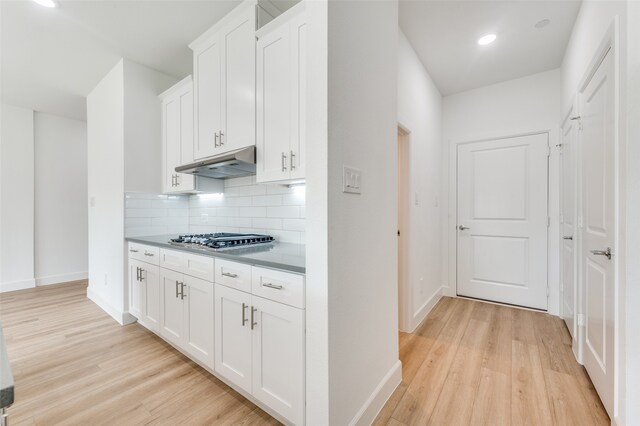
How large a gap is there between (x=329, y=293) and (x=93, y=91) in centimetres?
414

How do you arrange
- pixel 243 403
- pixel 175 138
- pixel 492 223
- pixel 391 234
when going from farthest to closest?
pixel 492 223
pixel 175 138
pixel 391 234
pixel 243 403

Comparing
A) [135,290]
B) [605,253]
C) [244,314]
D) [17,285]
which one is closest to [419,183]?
[605,253]

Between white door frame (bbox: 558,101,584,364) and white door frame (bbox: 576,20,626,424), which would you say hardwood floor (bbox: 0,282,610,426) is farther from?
white door frame (bbox: 576,20,626,424)

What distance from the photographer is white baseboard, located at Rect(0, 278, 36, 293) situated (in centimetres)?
387

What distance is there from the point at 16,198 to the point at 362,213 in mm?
5339

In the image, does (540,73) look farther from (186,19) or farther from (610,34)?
(186,19)

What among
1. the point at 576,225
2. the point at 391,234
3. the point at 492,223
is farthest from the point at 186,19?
the point at 492,223

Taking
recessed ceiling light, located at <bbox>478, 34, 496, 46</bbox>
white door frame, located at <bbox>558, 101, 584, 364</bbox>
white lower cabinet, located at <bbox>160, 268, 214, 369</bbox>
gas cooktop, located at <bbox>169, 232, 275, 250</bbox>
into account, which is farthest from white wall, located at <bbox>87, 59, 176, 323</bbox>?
white door frame, located at <bbox>558, 101, 584, 364</bbox>

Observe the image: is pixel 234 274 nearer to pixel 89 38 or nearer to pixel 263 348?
pixel 263 348

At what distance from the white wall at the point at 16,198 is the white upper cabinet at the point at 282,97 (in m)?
4.44

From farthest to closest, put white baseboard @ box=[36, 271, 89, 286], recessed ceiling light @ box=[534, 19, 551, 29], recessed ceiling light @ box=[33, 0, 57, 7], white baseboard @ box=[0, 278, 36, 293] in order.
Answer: white baseboard @ box=[36, 271, 89, 286] → white baseboard @ box=[0, 278, 36, 293] → recessed ceiling light @ box=[534, 19, 551, 29] → recessed ceiling light @ box=[33, 0, 57, 7]

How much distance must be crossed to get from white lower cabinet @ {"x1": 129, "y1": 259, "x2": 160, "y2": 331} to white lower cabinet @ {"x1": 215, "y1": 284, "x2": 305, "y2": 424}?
0.97m

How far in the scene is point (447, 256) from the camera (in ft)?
12.0

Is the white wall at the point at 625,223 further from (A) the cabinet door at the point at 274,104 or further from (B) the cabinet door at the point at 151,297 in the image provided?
(B) the cabinet door at the point at 151,297
